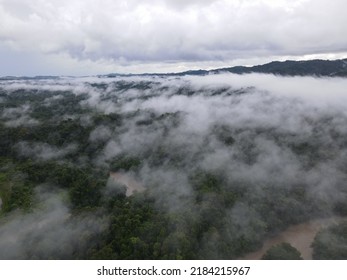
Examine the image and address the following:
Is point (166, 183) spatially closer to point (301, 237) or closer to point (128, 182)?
point (128, 182)

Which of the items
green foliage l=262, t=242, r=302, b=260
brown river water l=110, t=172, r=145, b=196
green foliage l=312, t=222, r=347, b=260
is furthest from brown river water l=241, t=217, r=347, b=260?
brown river water l=110, t=172, r=145, b=196

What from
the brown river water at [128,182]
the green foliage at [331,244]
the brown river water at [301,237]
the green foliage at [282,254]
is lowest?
the brown river water at [301,237]

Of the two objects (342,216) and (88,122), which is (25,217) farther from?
(88,122)

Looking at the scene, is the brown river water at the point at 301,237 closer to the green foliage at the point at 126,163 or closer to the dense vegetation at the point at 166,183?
the dense vegetation at the point at 166,183

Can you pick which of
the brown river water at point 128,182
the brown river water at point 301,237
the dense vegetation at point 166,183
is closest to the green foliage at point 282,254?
the dense vegetation at point 166,183

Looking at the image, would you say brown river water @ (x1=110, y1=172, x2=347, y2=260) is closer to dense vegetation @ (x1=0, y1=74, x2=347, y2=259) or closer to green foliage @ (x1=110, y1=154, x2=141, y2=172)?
dense vegetation @ (x1=0, y1=74, x2=347, y2=259)

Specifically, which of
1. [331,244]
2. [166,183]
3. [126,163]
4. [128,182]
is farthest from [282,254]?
[126,163]
